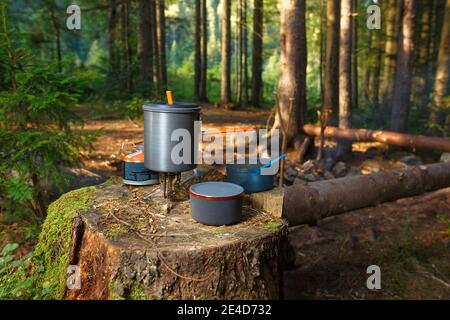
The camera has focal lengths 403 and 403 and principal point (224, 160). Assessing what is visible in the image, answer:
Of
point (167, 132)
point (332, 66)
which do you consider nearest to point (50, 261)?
point (167, 132)

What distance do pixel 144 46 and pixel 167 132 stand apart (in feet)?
42.7

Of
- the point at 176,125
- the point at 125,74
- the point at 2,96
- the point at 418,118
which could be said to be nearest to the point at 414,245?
the point at 176,125

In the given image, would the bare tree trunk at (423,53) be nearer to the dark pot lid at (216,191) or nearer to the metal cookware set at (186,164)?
the dark pot lid at (216,191)

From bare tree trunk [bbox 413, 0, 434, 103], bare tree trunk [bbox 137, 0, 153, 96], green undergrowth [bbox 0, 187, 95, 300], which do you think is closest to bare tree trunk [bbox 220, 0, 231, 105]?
bare tree trunk [bbox 137, 0, 153, 96]

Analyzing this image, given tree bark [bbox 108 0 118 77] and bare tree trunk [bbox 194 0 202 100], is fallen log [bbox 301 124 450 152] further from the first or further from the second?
bare tree trunk [bbox 194 0 202 100]

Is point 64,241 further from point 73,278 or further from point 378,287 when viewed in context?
point 378,287

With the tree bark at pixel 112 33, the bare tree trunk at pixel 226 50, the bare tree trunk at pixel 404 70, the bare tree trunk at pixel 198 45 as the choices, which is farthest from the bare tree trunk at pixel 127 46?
the bare tree trunk at pixel 404 70

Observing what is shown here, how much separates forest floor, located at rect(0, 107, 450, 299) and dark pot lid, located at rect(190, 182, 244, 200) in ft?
4.59

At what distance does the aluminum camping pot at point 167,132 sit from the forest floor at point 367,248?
44.4 inches

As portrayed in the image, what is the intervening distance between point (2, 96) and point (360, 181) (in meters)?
4.79

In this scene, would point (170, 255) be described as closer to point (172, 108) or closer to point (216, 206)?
point (216, 206)

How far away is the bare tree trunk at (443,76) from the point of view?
440 inches

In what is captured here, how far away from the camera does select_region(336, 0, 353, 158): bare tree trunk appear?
32.3 feet
